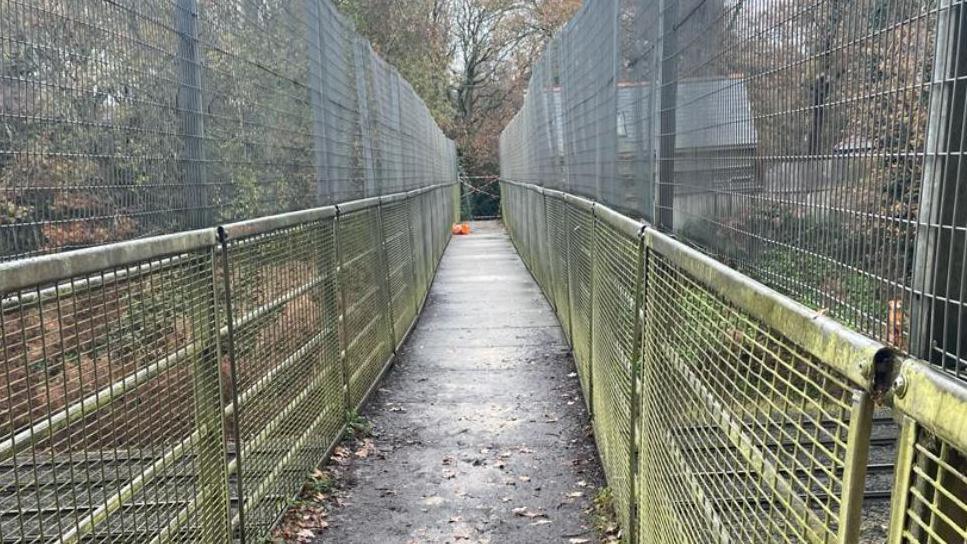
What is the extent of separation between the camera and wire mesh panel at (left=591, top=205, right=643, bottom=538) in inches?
143

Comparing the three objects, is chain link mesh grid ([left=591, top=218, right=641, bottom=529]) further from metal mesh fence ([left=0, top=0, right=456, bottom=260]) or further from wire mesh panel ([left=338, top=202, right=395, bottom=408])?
metal mesh fence ([left=0, top=0, right=456, bottom=260])

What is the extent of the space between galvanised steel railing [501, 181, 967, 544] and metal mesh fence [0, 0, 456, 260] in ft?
6.67

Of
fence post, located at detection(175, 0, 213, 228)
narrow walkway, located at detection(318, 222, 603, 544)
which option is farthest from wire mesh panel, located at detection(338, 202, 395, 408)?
fence post, located at detection(175, 0, 213, 228)

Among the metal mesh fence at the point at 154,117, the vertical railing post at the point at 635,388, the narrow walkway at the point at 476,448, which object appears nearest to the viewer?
the metal mesh fence at the point at 154,117

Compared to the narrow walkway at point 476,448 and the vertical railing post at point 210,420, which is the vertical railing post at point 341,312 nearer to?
the narrow walkway at point 476,448

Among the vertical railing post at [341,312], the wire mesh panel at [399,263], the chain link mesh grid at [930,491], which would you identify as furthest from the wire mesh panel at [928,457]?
the wire mesh panel at [399,263]

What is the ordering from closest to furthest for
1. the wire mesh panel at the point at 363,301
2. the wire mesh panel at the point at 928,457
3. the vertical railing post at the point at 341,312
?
the wire mesh panel at the point at 928,457
the vertical railing post at the point at 341,312
the wire mesh panel at the point at 363,301

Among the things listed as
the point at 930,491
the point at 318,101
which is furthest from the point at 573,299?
the point at 930,491

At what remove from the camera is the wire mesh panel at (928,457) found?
989mm

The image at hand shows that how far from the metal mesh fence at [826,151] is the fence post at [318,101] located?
2554mm

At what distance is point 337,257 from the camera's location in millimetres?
5613

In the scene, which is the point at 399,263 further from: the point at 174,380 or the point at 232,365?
the point at 174,380

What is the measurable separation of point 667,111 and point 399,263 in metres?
4.49

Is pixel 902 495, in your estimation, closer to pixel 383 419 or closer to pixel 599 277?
pixel 599 277
